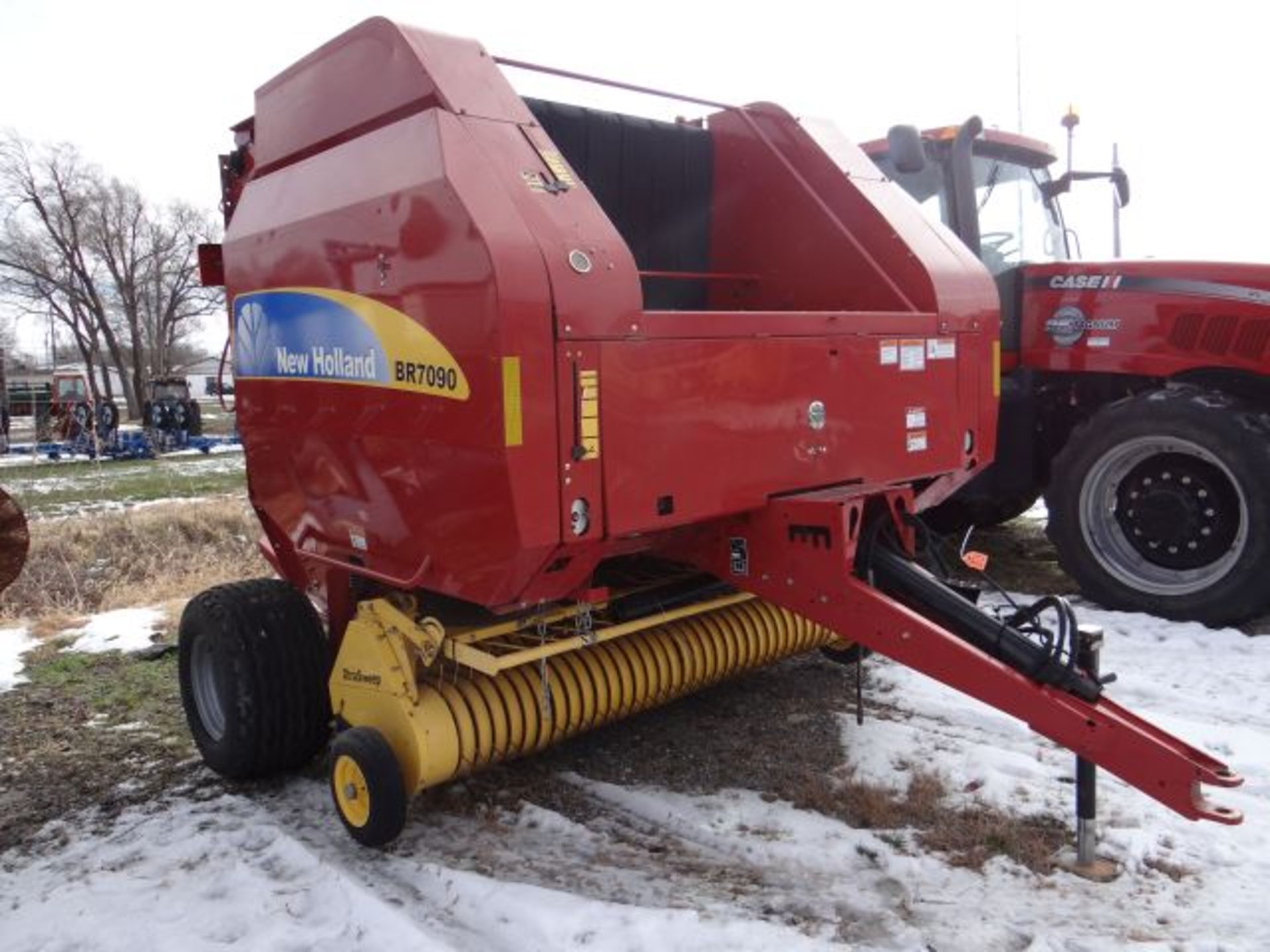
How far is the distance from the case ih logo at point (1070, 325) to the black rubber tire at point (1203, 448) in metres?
0.47

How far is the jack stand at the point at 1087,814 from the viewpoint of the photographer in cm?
→ 278

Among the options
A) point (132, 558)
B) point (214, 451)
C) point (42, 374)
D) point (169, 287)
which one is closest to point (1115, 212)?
point (132, 558)

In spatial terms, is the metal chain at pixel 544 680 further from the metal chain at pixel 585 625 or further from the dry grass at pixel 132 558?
the dry grass at pixel 132 558

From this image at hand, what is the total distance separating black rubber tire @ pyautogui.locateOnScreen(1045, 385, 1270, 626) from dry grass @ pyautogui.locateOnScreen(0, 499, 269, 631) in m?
5.57

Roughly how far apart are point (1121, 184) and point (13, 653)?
6976 mm

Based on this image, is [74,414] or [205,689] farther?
[74,414]

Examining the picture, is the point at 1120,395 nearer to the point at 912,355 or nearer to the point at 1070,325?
the point at 1070,325

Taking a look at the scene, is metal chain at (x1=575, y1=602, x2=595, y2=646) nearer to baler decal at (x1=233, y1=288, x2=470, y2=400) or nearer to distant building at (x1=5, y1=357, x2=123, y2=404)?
baler decal at (x1=233, y1=288, x2=470, y2=400)

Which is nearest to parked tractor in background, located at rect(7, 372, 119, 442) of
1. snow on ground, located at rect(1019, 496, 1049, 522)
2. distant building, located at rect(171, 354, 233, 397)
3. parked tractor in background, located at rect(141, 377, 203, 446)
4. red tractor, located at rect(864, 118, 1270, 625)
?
parked tractor in background, located at rect(141, 377, 203, 446)

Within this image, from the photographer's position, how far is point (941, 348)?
3.77 m

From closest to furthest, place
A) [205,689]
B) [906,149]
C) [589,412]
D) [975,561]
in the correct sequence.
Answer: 1. [589,412]
2. [975,561]
3. [205,689]
4. [906,149]

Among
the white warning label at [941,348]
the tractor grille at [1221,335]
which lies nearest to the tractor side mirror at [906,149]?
the white warning label at [941,348]

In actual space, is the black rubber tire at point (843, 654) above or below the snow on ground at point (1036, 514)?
below

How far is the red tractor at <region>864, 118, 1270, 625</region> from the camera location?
524cm
